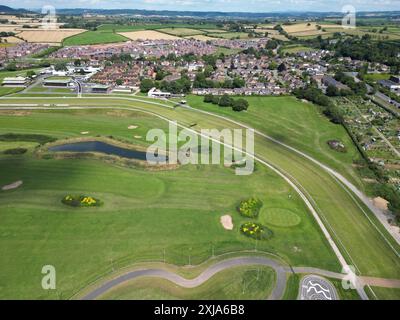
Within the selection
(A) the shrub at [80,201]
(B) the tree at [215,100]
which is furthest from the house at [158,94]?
(A) the shrub at [80,201]

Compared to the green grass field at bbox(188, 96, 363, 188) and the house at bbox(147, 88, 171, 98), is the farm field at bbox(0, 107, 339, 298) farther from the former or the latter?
the house at bbox(147, 88, 171, 98)

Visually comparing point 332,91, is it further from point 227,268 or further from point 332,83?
point 227,268

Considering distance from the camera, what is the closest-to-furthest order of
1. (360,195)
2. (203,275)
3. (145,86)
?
(203,275) < (360,195) < (145,86)

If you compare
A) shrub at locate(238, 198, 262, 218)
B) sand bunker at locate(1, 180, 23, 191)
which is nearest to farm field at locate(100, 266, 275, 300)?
shrub at locate(238, 198, 262, 218)

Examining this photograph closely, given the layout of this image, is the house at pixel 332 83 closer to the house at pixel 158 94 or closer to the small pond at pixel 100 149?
the house at pixel 158 94

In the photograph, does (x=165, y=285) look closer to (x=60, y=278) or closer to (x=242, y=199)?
(x=60, y=278)

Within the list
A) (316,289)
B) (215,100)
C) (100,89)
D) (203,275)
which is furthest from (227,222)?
(100,89)
